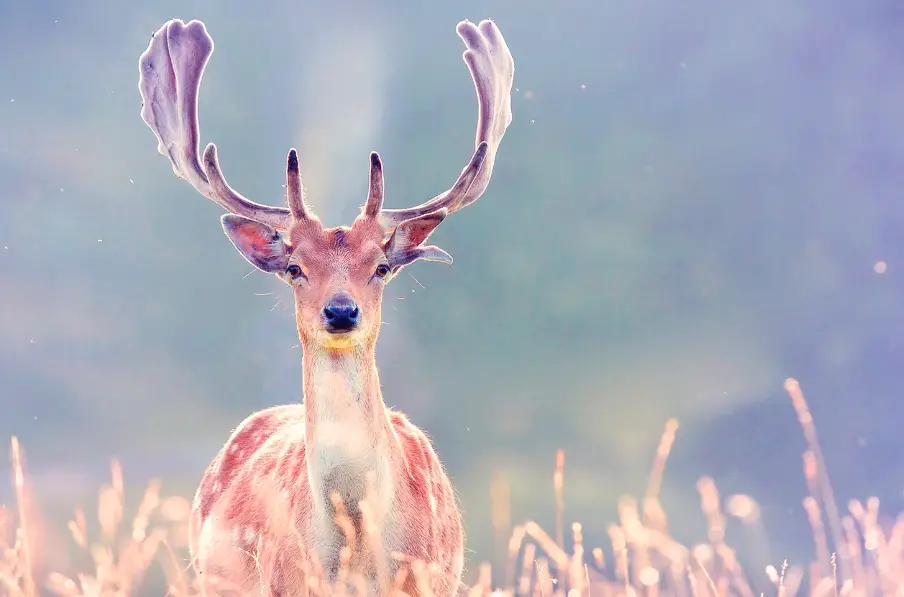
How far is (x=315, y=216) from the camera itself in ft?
18.2

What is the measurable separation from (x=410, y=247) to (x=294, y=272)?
651 mm

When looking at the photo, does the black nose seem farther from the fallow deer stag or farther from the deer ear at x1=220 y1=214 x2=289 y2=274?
the deer ear at x1=220 y1=214 x2=289 y2=274

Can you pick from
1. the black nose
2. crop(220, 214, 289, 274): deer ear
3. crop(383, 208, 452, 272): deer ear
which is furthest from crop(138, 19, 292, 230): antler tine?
the black nose

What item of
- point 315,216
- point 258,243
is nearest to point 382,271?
point 315,216

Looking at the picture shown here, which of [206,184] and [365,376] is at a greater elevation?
[206,184]

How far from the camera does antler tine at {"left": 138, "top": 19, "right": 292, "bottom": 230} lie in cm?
645

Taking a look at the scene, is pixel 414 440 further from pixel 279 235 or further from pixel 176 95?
pixel 176 95

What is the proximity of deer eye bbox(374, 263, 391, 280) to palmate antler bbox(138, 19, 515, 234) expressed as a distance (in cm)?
73

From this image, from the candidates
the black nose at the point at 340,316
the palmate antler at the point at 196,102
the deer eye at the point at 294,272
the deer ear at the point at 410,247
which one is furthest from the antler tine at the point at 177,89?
the black nose at the point at 340,316

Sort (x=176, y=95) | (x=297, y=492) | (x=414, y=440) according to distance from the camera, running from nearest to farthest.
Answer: (x=297, y=492) < (x=414, y=440) < (x=176, y=95)

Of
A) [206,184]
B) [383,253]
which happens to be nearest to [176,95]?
[206,184]

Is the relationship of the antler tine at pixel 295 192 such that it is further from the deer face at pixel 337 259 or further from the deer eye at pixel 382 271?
the deer eye at pixel 382 271

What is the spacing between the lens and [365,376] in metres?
4.86

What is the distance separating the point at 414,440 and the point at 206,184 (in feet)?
6.93
